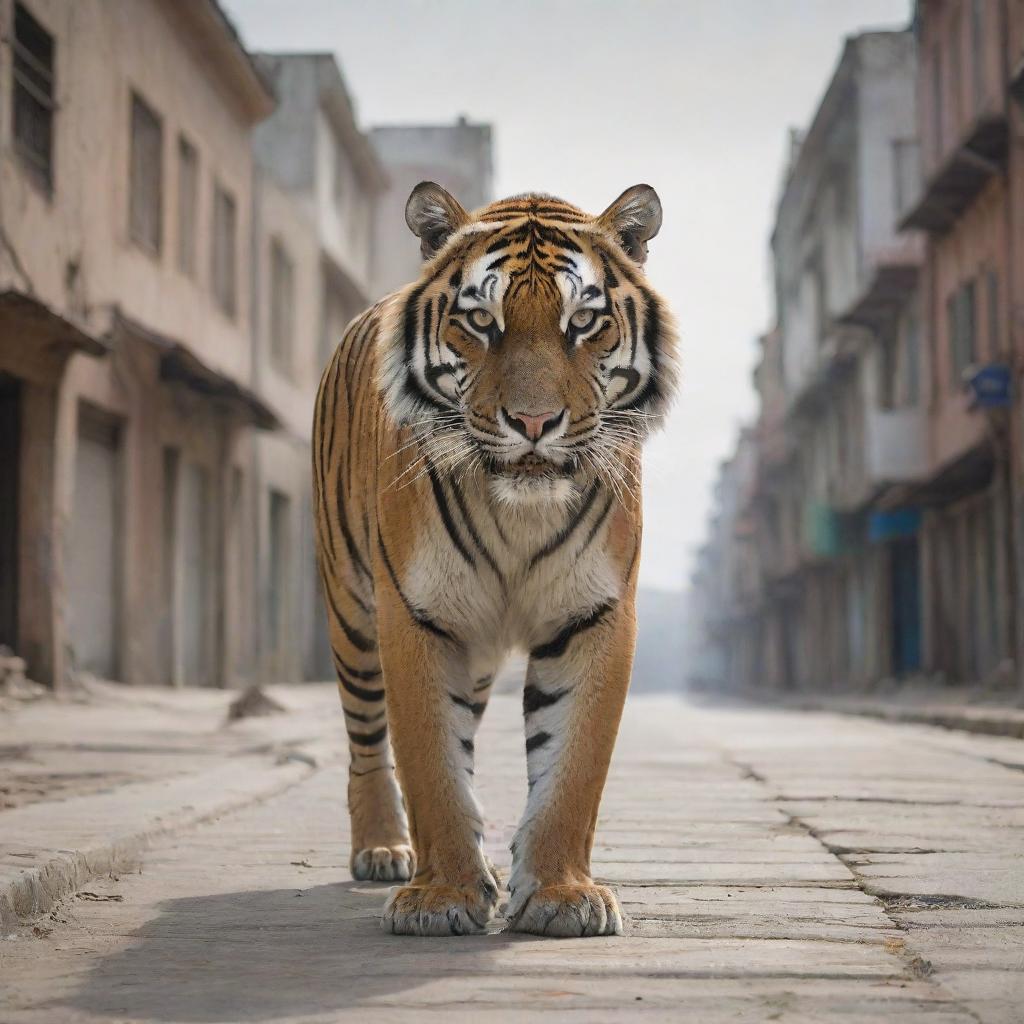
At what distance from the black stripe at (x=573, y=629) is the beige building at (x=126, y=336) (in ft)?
31.9

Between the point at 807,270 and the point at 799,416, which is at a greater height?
the point at 807,270

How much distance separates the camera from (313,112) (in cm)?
3198

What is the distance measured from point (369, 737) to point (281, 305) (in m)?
24.3

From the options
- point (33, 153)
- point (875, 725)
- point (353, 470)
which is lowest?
point (875, 725)

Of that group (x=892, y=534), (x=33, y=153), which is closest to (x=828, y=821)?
(x=33, y=153)

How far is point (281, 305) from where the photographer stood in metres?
29.3

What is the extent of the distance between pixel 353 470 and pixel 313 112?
90.3 ft

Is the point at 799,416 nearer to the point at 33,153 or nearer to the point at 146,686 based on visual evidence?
the point at 146,686

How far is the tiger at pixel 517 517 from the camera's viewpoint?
13.9 feet

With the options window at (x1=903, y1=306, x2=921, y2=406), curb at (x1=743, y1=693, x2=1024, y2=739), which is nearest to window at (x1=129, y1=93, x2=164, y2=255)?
curb at (x1=743, y1=693, x2=1024, y2=739)

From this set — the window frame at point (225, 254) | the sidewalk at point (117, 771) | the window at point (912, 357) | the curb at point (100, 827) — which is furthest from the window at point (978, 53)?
the curb at point (100, 827)

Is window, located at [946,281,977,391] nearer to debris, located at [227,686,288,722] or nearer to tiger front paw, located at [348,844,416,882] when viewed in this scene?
Answer: debris, located at [227,686,288,722]

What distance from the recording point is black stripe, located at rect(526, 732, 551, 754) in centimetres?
444

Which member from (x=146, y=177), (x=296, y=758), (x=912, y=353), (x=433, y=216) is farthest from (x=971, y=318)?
(x=433, y=216)
